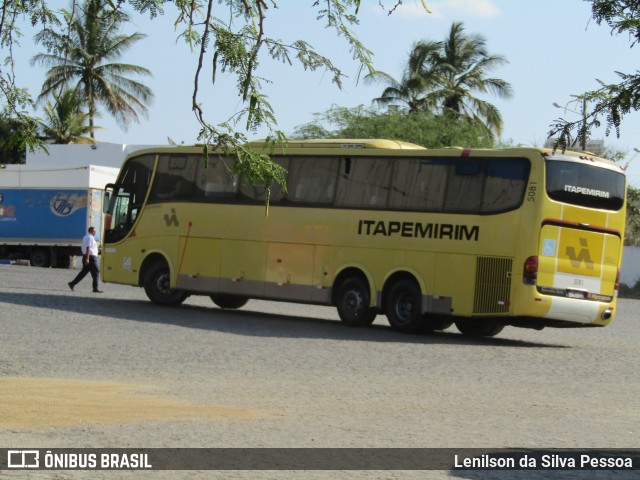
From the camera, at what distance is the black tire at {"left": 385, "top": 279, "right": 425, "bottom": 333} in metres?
23.5

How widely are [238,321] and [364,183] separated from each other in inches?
152

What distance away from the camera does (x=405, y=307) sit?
24047mm

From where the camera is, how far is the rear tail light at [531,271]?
71.5 feet

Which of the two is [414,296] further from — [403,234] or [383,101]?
[383,101]

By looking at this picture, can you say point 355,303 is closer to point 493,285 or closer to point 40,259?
point 493,285

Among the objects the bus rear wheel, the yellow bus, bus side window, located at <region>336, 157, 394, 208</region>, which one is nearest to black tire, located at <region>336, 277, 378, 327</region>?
the yellow bus

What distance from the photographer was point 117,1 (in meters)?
9.13

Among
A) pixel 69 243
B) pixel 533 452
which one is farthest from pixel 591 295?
pixel 69 243

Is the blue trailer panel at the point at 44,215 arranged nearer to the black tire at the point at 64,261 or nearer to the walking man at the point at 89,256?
the black tire at the point at 64,261

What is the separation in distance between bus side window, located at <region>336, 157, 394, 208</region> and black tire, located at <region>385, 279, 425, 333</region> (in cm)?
169

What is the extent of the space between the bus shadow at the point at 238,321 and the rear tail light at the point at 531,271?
5.03 ft

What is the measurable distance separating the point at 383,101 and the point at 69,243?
2335 cm

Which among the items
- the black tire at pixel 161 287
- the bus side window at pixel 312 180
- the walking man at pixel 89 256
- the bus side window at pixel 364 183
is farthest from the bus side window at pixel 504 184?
the walking man at pixel 89 256

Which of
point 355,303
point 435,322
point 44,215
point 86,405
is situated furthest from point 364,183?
point 44,215
